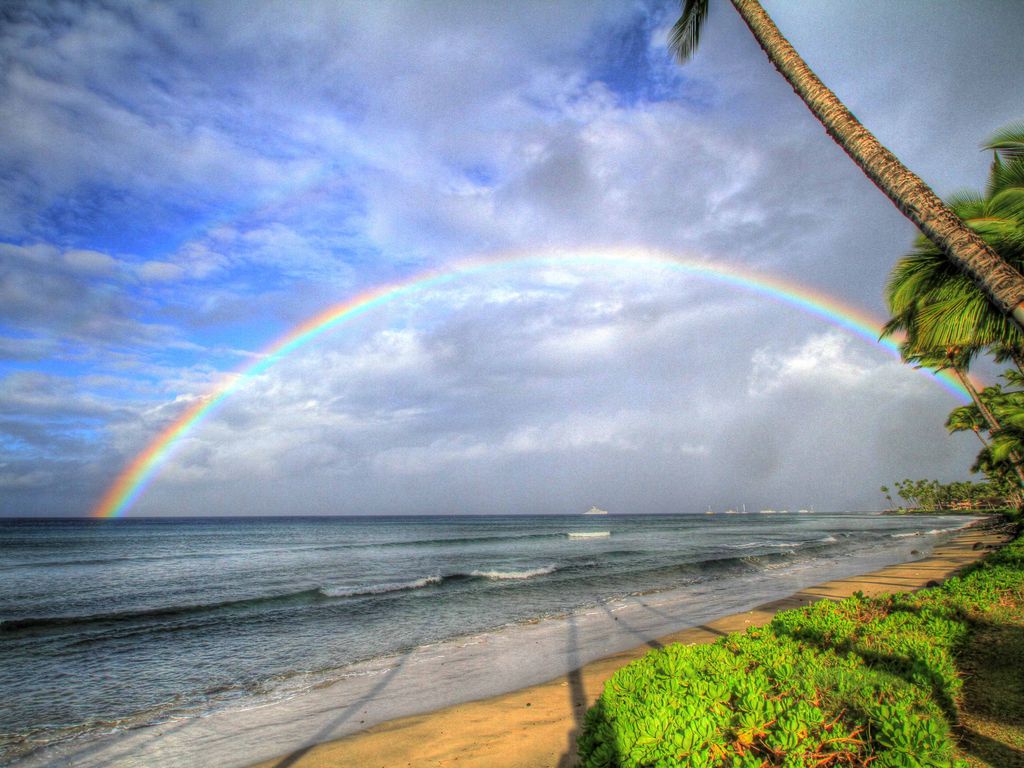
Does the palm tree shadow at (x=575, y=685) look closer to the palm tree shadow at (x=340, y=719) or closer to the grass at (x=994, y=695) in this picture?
the grass at (x=994, y=695)

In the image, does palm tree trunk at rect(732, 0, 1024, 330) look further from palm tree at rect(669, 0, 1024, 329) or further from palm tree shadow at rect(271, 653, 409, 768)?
palm tree shadow at rect(271, 653, 409, 768)

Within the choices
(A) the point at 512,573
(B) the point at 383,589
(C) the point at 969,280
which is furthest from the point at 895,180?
(A) the point at 512,573

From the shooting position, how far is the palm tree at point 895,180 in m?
3.95

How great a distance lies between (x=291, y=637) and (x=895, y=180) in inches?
672

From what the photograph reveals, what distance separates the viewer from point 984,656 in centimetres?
666

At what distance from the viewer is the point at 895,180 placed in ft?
15.8

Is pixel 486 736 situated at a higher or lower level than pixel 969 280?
lower

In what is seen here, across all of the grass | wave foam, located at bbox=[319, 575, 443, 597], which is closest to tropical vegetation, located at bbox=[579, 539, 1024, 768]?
the grass

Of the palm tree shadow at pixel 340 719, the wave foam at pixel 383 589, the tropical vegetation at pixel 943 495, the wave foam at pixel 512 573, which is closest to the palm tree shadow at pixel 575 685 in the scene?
the palm tree shadow at pixel 340 719

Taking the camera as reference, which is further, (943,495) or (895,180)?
(943,495)

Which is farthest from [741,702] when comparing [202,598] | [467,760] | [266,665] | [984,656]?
[202,598]

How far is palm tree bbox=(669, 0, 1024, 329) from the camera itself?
13.0 ft

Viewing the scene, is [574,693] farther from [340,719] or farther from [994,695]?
[994,695]

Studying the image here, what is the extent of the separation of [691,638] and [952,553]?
2591 centimetres
